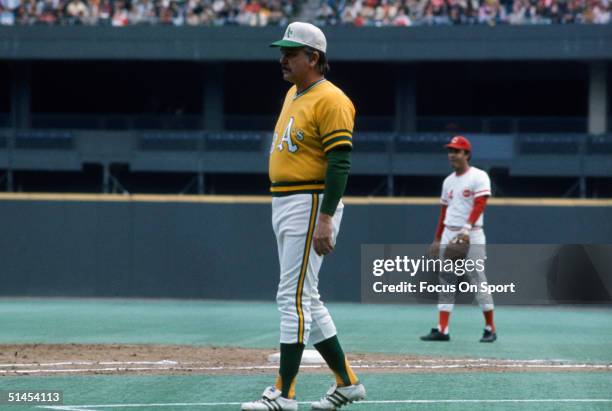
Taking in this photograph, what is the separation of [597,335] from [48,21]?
21.0m

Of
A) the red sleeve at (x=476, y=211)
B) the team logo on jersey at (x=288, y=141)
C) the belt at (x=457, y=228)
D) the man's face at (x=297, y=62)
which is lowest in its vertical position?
the belt at (x=457, y=228)

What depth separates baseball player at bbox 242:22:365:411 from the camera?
5855 millimetres

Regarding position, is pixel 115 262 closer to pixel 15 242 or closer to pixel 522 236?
pixel 15 242

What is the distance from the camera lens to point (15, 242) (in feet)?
58.1

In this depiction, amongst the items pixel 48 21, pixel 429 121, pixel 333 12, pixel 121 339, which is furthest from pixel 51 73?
pixel 121 339

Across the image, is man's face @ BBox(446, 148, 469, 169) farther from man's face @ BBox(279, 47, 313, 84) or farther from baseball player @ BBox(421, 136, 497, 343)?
man's face @ BBox(279, 47, 313, 84)

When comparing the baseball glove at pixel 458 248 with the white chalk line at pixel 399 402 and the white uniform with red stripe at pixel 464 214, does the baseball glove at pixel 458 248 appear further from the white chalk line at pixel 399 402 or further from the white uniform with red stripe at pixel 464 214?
the white chalk line at pixel 399 402

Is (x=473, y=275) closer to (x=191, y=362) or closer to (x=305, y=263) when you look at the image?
(x=191, y=362)

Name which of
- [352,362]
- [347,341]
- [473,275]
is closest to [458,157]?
[473,275]

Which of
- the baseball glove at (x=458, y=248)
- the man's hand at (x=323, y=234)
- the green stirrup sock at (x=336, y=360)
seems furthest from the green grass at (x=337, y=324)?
the man's hand at (x=323, y=234)

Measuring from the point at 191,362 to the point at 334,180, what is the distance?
10.4 ft

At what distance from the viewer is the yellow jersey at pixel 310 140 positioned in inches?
233

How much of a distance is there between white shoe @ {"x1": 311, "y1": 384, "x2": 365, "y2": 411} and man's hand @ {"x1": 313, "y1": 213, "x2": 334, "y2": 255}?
810mm

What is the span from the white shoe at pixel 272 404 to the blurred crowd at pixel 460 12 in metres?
23.2
